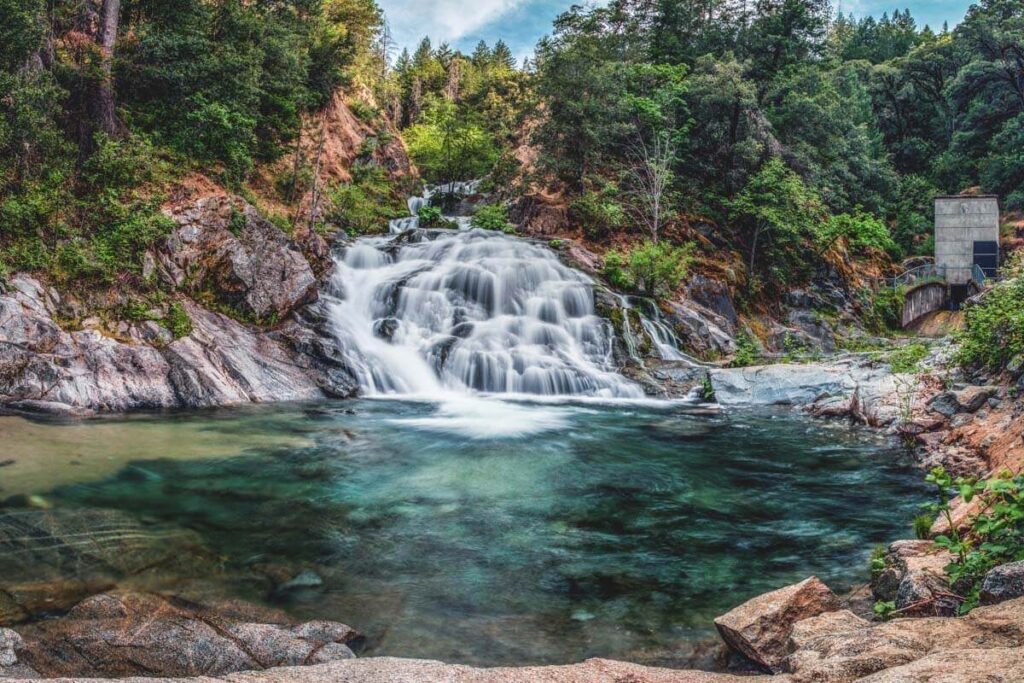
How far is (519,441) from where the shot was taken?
9461mm

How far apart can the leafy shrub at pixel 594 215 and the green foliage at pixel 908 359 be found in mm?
11988

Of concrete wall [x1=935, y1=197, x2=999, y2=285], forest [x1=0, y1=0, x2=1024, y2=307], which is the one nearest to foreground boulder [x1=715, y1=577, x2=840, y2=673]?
forest [x1=0, y1=0, x2=1024, y2=307]

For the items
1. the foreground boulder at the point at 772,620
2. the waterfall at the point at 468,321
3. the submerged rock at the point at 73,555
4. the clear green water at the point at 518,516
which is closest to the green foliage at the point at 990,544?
the foreground boulder at the point at 772,620

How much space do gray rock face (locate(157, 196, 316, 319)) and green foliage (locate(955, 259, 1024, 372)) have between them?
13.5 meters

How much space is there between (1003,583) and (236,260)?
48.5ft

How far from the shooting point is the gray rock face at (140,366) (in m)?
9.93

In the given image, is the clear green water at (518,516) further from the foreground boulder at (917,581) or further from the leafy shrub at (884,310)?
the leafy shrub at (884,310)

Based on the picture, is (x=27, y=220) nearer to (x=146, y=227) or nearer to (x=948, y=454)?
(x=146, y=227)

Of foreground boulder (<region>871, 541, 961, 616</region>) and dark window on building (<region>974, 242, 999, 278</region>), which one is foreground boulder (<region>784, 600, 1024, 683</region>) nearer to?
foreground boulder (<region>871, 541, 961, 616</region>)

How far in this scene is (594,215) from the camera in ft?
76.5

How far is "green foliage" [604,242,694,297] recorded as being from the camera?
1908 cm

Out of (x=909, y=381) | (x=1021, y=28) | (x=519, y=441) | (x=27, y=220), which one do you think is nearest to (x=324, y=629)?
(x=519, y=441)

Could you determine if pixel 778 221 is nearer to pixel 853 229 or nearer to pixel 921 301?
pixel 853 229

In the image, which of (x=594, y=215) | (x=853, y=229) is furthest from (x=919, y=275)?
(x=594, y=215)
